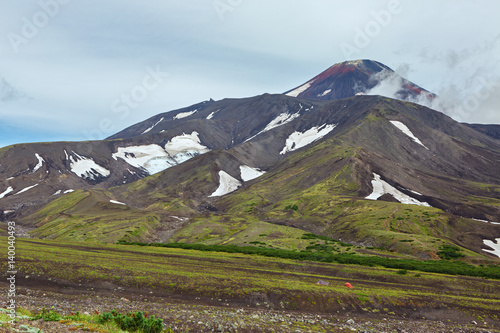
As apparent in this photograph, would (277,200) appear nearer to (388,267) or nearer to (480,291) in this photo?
(388,267)

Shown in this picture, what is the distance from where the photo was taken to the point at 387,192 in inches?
5364

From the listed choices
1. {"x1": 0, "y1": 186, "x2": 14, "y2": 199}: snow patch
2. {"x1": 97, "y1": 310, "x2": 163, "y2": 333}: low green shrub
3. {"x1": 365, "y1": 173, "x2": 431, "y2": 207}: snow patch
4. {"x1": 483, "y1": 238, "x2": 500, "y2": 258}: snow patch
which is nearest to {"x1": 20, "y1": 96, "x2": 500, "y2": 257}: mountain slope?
{"x1": 365, "y1": 173, "x2": 431, "y2": 207}: snow patch

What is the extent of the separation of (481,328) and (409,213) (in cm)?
7846

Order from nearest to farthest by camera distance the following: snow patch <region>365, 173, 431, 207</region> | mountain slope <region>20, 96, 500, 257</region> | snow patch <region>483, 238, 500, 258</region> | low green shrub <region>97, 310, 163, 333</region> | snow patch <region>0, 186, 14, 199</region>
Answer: low green shrub <region>97, 310, 163, 333</region>, snow patch <region>483, 238, 500, 258</region>, mountain slope <region>20, 96, 500, 257</region>, snow patch <region>365, 173, 431, 207</region>, snow patch <region>0, 186, 14, 199</region>

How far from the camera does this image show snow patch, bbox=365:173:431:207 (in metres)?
129

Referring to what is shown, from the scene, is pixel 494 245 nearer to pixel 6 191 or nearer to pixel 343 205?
pixel 343 205

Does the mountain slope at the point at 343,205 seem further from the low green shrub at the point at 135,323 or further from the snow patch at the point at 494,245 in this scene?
the low green shrub at the point at 135,323

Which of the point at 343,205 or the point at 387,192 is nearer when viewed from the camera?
the point at 343,205

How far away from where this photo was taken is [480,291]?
41.2 m

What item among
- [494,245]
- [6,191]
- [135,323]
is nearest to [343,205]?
A: [494,245]

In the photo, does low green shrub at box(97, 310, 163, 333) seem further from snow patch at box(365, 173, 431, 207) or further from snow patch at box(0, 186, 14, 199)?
snow patch at box(0, 186, 14, 199)

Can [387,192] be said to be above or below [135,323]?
above

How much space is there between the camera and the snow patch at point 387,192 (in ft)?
424

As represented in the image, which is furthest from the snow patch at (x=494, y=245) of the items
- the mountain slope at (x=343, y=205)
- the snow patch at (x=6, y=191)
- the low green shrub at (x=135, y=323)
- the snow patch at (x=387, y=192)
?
the snow patch at (x=6, y=191)
